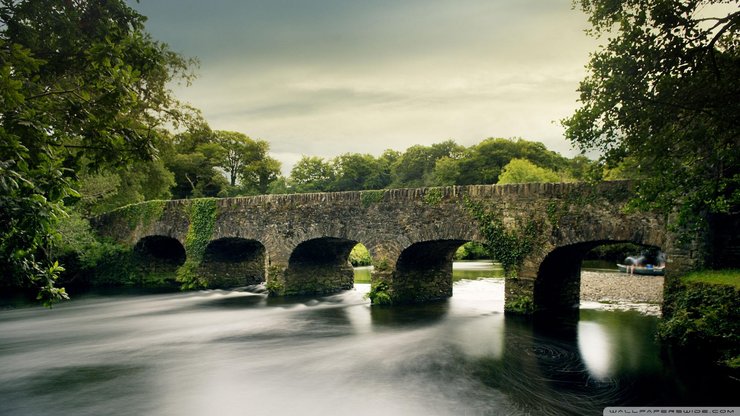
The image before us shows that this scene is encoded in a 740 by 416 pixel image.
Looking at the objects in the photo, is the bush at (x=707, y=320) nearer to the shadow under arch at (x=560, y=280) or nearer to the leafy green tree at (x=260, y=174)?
the shadow under arch at (x=560, y=280)

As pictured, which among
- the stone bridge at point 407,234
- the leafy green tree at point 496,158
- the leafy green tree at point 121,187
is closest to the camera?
the stone bridge at point 407,234

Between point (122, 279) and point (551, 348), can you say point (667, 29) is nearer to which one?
point (551, 348)

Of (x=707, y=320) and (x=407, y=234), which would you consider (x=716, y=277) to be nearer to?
(x=707, y=320)

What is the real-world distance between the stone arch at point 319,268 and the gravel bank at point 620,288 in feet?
29.6

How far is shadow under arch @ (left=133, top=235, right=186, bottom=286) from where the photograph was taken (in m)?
23.9

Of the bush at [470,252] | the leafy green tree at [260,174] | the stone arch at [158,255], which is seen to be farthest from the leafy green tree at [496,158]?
the stone arch at [158,255]

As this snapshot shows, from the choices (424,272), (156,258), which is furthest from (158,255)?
(424,272)

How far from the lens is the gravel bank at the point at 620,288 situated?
17.7 m

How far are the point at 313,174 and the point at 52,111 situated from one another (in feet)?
189

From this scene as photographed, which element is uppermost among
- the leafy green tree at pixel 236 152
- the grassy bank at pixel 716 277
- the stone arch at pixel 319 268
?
the leafy green tree at pixel 236 152

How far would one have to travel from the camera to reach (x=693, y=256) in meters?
10.2

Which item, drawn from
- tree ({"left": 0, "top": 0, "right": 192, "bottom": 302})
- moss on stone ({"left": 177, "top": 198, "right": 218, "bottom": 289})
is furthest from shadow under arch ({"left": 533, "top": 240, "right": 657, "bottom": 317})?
moss on stone ({"left": 177, "top": 198, "right": 218, "bottom": 289})

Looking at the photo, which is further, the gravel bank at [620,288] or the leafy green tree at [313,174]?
the leafy green tree at [313,174]

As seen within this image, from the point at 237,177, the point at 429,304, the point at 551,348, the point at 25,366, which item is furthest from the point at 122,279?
the point at 237,177
